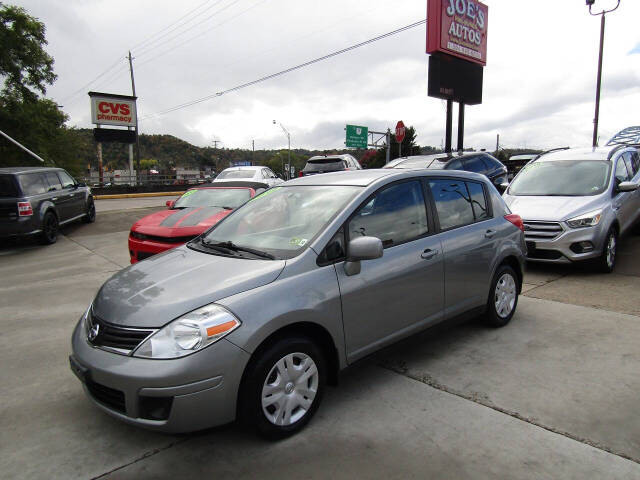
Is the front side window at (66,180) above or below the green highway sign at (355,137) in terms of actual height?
below

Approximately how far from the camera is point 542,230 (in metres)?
6.42

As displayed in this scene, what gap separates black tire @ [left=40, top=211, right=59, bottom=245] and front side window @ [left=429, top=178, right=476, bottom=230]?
9.24 meters

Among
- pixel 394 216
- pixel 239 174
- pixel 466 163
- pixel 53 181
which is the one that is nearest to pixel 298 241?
pixel 394 216

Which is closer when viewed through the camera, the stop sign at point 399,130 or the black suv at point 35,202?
the black suv at point 35,202

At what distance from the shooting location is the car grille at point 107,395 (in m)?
2.41

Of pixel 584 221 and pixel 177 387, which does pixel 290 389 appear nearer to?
pixel 177 387

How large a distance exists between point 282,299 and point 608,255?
5898mm

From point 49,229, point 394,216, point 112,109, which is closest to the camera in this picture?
point 394,216

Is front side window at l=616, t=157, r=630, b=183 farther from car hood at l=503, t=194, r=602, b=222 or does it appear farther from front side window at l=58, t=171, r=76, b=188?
front side window at l=58, t=171, r=76, b=188

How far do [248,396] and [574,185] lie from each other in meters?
6.76

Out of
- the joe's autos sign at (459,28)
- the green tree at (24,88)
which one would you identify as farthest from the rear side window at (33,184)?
the green tree at (24,88)

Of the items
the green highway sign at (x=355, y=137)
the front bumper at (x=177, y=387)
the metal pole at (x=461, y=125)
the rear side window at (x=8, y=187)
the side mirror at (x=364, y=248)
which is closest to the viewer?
the front bumper at (x=177, y=387)

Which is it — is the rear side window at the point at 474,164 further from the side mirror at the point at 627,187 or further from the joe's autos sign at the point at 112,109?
the joe's autos sign at the point at 112,109

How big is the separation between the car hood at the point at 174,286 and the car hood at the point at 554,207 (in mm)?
5142
